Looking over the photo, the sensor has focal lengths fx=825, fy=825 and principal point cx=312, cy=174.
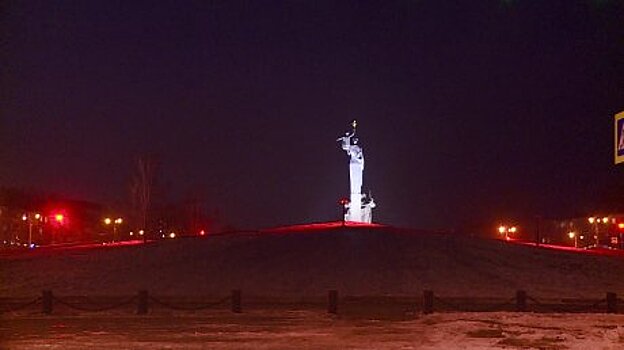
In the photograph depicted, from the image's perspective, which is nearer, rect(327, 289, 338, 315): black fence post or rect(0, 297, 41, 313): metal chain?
rect(327, 289, 338, 315): black fence post

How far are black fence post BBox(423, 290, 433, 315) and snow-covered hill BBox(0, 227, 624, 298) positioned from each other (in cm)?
588

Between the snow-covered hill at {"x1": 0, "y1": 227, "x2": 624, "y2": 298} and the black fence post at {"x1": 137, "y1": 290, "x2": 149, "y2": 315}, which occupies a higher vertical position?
the snow-covered hill at {"x1": 0, "y1": 227, "x2": 624, "y2": 298}

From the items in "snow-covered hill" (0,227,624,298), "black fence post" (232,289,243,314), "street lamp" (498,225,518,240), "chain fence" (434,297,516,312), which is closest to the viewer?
"black fence post" (232,289,243,314)

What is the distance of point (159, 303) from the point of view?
3152cm

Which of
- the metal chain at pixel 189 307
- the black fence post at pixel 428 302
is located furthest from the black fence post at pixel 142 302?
the black fence post at pixel 428 302

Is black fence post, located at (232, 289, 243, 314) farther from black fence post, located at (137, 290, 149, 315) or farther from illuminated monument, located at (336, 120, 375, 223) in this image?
illuminated monument, located at (336, 120, 375, 223)

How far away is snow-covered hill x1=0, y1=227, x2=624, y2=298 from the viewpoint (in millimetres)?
36688

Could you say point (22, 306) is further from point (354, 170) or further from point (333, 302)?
point (354, 170)

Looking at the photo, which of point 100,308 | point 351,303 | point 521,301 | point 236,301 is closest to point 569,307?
point 521,301

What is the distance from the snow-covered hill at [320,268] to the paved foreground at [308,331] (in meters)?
7.65

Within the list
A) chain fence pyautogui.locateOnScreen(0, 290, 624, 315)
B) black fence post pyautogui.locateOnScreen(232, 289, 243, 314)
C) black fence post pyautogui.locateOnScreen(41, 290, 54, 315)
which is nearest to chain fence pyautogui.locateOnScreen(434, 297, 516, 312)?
chain fence pyautogui.locateOnScreen(0, 290, 624, 315)

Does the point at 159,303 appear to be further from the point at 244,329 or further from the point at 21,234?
the point at 21,234

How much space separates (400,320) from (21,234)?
8923 cm

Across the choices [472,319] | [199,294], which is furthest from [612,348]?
[199,294]
